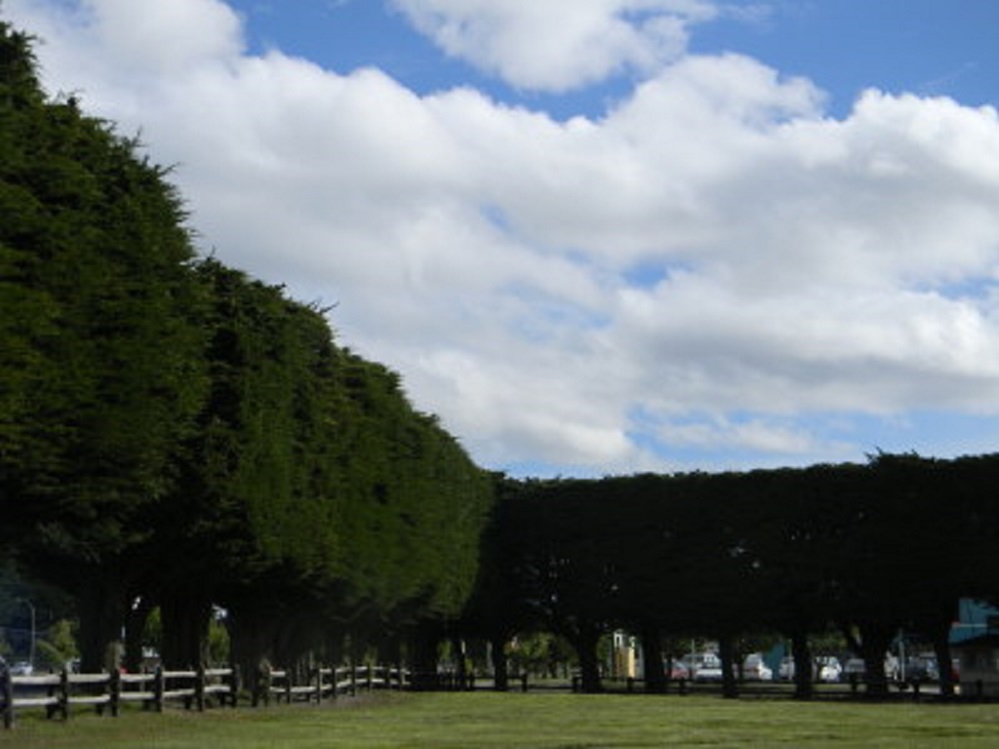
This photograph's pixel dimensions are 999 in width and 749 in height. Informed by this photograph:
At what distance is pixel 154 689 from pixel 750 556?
43.6 metres

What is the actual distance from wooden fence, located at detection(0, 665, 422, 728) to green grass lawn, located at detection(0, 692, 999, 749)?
0.50 meters

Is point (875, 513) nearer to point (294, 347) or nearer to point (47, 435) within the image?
point (294, 347)

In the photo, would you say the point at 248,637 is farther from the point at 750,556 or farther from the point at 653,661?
the point at 653,661

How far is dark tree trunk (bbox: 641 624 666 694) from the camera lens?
75.4 metres

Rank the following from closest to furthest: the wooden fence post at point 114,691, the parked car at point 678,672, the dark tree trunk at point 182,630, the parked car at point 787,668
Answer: the wooden fence post at point 114,691, the dark tree trunk at point 182,630, the parked car at point 678,672, the parked car at point 787,668

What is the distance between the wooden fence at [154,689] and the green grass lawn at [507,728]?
1.63 feet

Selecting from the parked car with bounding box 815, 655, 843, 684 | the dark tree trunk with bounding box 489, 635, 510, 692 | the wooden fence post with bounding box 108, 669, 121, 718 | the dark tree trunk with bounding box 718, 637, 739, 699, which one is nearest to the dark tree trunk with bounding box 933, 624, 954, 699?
the dark tree trunk with bounding box 718, 637, 739, 699

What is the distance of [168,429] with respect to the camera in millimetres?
31109

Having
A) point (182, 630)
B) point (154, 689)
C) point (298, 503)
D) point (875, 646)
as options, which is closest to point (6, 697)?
point (154, 689)

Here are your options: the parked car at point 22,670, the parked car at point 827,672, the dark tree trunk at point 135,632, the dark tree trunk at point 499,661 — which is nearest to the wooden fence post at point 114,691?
the dark tree trunk at point 135,632

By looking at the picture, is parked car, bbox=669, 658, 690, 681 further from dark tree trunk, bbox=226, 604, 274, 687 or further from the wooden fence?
dark tree trunk, bbox=226, 604, 274, 687

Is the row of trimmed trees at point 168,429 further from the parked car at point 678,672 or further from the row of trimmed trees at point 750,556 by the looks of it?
the parked car at point 678,672

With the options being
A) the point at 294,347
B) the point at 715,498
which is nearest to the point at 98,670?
the point at 294,347

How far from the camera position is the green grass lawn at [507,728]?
977 inches
